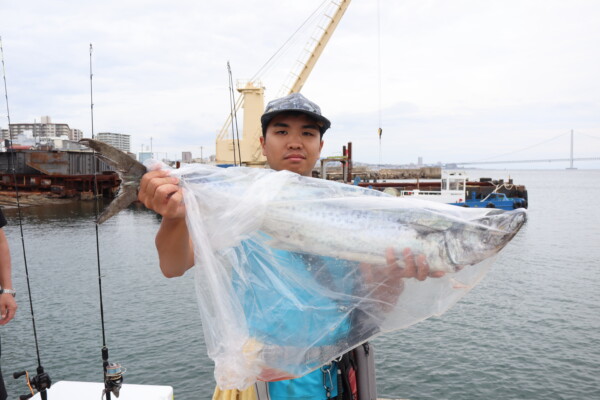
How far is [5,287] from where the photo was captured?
13.6ft

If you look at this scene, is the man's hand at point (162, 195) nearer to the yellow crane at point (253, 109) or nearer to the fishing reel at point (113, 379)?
the fishing reel at point (113, 379)

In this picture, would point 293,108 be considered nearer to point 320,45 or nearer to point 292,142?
point 292,142

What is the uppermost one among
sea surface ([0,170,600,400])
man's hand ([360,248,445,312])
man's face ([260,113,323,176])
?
man's face ([260,113,323,176])

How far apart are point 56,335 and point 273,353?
479 inches

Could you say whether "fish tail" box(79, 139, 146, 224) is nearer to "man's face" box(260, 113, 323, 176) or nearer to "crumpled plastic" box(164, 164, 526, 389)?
"crumpled plastic" box(164, 164, 526, 389)

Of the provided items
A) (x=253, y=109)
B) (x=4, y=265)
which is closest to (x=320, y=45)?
(x=253, y=109)

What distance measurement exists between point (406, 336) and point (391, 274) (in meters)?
10.7

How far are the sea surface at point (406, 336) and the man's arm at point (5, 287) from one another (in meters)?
5.58

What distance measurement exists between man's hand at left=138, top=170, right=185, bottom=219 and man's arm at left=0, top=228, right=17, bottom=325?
266 centimetres

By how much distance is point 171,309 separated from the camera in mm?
13828

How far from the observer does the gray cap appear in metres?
2.37

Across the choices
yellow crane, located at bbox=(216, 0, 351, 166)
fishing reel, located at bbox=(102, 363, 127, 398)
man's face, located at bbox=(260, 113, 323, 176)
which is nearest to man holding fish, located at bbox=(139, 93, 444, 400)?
man's face, located at bbox=(260, 113, 323, 176)

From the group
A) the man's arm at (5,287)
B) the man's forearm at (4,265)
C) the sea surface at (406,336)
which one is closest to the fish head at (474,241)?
the man's arm at (5,287)

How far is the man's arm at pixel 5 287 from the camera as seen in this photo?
3977mm
